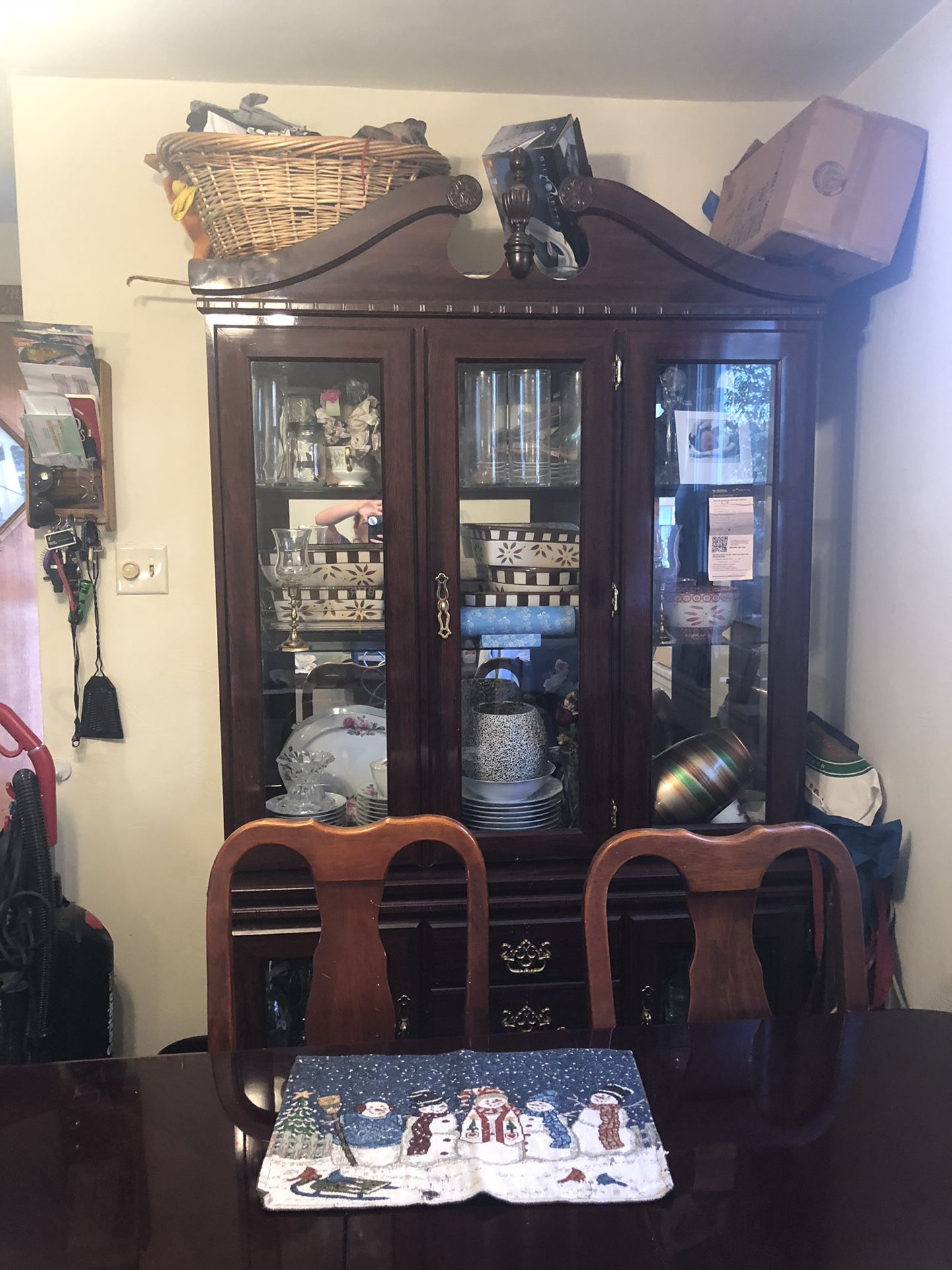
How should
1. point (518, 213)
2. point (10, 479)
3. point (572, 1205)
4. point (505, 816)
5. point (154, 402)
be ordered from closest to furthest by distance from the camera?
point (572, 1205) < point (518, 213) < point (505, 816) < point (154, 402) < point (10, 479)

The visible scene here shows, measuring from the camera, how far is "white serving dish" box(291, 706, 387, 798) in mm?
1726

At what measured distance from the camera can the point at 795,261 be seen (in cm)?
168

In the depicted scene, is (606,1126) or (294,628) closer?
(606,1126)

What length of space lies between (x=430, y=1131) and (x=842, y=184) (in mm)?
1685

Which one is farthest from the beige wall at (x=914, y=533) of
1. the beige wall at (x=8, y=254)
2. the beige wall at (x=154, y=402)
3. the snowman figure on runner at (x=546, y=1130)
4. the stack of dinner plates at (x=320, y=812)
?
the beige wall at (x=8, y=254)

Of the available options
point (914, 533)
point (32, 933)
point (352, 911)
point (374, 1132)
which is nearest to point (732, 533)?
point (914, 533)

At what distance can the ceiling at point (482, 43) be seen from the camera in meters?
1.54

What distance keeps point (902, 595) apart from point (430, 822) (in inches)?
43.3

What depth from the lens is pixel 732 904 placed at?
1190 mm

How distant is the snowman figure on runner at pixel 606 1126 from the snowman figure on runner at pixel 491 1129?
64 mm

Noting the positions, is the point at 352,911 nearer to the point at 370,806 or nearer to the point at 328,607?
the point at 370,806

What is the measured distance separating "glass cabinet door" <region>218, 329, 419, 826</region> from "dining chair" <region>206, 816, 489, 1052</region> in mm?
454

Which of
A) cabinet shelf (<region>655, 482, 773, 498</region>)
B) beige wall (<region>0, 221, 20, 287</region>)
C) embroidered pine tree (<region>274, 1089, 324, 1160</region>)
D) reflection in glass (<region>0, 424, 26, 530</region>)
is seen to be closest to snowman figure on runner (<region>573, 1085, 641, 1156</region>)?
embroidered pine tree (<region>274, 1089, 324, 1160</region>)

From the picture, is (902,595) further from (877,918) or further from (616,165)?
(616,165)
